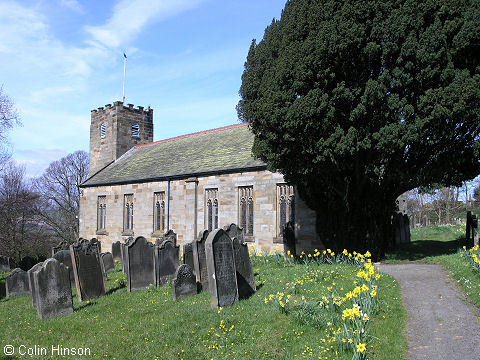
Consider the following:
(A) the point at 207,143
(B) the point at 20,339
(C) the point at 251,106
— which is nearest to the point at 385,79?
(C) the point at 251,106

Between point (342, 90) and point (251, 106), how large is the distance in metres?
2.80

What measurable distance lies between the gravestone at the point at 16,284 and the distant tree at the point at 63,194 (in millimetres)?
30976

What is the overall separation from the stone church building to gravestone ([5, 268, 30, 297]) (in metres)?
8.83

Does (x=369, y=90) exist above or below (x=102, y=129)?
below

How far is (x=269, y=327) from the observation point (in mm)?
6512

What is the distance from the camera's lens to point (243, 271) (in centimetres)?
927

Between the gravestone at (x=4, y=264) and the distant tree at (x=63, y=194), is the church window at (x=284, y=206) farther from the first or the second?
the distant tree at (x=63, y=194)

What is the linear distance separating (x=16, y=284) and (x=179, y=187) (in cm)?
1046

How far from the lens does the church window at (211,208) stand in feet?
64.2

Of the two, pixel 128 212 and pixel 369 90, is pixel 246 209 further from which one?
pixel 128 212

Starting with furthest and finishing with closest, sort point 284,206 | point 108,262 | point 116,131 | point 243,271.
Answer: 1. point 116,131
2. point 284,206
3. point 108,262
4. point 243,271

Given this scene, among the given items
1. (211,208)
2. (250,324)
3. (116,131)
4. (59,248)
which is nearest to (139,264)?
(250,324)

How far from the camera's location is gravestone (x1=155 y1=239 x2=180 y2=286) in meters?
11.4

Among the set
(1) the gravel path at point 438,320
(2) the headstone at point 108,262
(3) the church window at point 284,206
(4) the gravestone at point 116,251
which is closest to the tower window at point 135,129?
(4) the gravestone at point 116,251
